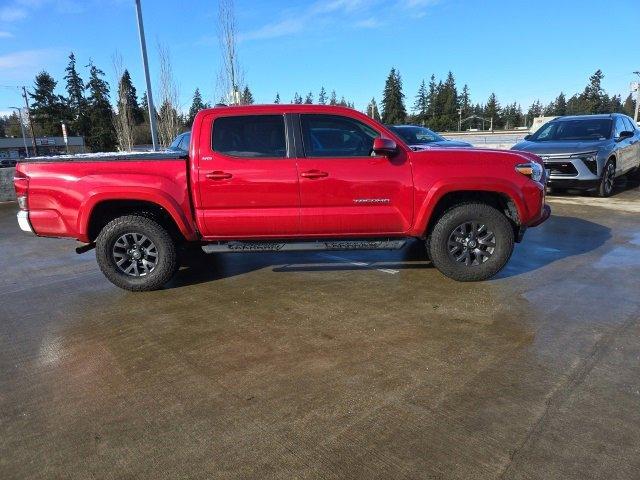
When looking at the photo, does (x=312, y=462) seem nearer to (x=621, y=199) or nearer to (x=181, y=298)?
(x=181, y=298)

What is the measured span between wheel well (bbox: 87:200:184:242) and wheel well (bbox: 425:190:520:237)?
9.36ft

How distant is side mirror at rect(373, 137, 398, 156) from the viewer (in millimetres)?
4469

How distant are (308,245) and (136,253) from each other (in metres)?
1.87

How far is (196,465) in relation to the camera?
2309mm

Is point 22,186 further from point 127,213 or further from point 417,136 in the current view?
point 417,136

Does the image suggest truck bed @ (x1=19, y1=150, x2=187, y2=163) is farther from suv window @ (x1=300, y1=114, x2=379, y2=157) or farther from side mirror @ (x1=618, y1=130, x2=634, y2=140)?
side mirror @ (x1=618, y1=130, x2=634, y2=140)

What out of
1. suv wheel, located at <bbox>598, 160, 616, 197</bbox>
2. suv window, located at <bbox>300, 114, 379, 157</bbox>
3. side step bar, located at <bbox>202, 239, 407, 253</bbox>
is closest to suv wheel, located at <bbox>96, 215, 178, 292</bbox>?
side step bar, located at <bbox>202, 239, 407, 253</bbox>

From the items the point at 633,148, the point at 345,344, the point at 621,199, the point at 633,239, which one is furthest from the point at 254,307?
the point at 633,148

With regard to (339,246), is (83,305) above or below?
below

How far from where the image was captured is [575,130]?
10.7 metres

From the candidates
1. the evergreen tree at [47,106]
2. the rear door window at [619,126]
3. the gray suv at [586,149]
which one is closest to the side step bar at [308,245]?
the gray suv at [586,149]

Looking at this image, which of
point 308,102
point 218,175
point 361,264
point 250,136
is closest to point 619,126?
point 361,264

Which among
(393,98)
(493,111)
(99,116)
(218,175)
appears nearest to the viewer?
(218,175)

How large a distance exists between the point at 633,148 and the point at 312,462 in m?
Result: 12.3
